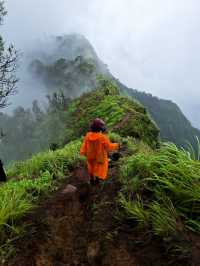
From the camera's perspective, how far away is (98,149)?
827cm

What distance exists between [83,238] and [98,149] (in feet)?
6.41

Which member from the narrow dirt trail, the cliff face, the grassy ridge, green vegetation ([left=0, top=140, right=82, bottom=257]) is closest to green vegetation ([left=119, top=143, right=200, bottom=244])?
the grassy ridge

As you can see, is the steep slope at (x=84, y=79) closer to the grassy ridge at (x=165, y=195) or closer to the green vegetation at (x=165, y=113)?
the green vegetation at (x=165, y=113)

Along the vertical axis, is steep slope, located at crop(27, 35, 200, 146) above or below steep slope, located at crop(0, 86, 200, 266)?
above

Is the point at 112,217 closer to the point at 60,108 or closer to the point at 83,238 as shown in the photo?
the point at 83,238

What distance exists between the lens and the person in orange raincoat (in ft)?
27.1

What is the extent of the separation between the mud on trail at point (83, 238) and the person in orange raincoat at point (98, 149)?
16.4 inches

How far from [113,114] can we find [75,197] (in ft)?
28.0

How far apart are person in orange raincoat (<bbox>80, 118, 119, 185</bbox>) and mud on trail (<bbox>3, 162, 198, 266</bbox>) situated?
0.42m

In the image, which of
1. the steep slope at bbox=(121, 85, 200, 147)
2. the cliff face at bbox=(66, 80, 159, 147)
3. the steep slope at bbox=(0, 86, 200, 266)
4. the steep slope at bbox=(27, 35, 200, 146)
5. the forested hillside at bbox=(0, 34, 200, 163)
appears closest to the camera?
the steep slope at bbox=(0, 86, 200, 266)

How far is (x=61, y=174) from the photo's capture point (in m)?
8.88

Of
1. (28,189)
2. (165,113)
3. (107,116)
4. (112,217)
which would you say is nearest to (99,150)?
(28,189)

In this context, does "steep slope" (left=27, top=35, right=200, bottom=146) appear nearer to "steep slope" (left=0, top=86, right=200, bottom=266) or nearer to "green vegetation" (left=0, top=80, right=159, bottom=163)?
"green vegetation" (left=0, top=80, right=159, bottom=163)

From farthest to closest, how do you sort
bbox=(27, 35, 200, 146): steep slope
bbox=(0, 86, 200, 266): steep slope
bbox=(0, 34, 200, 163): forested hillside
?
bbox=(27, 35, 200, 146): steep slope < bbox=(0, 34, 200, 163): forested hillside < bbox=(0, 86, 200, 266): steep slope
